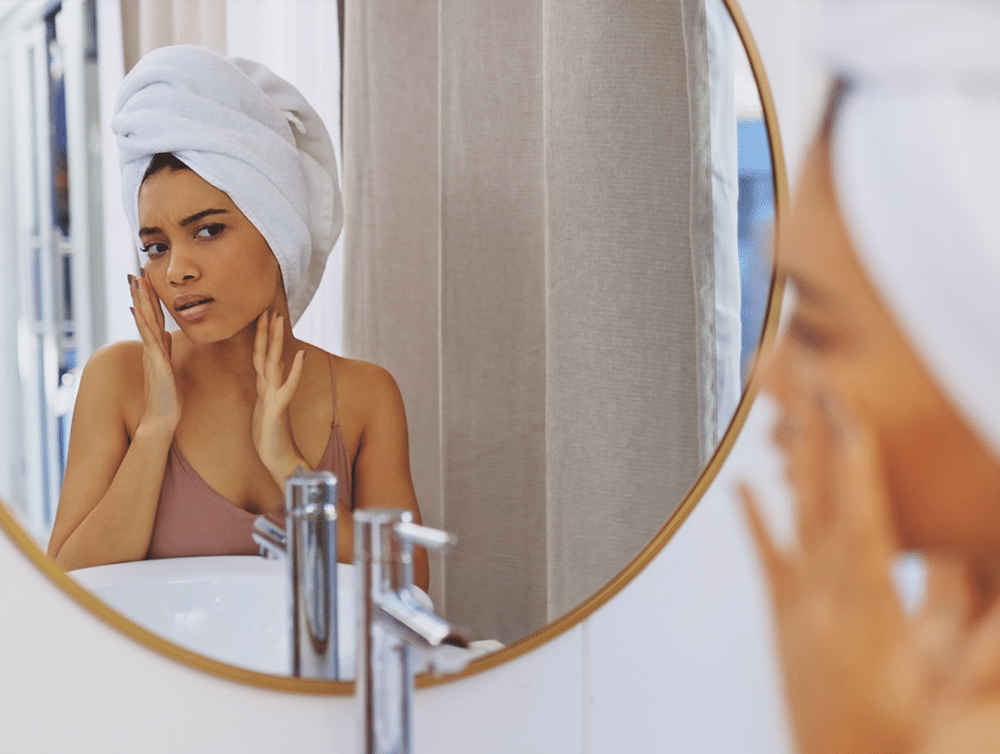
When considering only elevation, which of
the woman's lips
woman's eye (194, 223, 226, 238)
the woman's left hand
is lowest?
the woman's left hand

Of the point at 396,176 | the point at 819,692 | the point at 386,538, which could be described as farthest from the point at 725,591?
the point at 396,176

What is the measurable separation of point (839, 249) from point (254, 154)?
51 cm

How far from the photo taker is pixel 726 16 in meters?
0.74

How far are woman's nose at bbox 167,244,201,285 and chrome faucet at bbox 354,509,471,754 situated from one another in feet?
0.69

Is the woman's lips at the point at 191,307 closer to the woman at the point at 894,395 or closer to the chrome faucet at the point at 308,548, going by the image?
the chrome faucet at the point at 308,548

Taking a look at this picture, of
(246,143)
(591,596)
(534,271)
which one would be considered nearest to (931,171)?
(534,271)

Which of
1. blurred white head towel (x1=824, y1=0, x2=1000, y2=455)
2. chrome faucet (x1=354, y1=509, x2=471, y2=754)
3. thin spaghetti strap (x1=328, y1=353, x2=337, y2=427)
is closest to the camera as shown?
chrome faucet (x1=354, y1=509, x2=471, y2=754)

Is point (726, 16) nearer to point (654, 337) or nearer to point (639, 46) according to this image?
point (639, 46)

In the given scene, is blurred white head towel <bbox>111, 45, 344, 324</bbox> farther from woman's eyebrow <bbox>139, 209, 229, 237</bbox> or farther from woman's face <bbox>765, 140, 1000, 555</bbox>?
woman's face <bbox>765, 140, 1000, 555</bbox>

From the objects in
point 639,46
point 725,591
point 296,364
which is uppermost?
point 639,46

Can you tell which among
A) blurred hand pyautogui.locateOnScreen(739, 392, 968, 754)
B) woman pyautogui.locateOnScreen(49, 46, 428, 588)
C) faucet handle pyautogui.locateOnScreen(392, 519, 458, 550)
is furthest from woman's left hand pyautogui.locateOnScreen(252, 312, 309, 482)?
blurred hand pyautogui.locateOnScreen(739, 392, 968, 754)

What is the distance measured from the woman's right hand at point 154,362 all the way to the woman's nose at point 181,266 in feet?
0.06

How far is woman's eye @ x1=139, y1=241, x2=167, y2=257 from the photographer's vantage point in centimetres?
62

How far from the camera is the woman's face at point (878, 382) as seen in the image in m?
0.78
